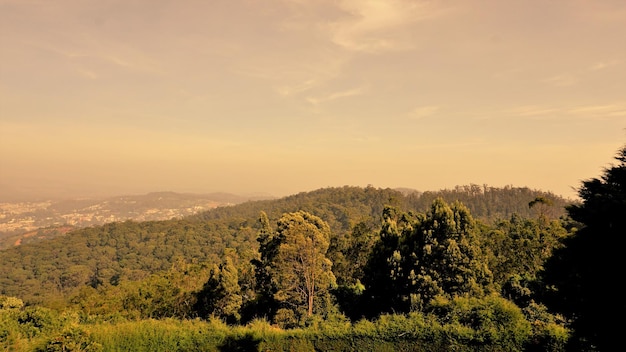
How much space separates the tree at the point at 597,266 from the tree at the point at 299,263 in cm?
1358

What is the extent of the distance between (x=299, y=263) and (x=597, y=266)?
15974 mm

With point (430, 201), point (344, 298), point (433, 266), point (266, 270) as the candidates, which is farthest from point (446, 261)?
point (430, 201)

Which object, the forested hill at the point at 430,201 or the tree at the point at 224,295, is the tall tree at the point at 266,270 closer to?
the tree at the point at 224,295

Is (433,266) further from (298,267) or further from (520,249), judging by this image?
(520,249)

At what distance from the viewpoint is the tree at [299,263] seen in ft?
71.5

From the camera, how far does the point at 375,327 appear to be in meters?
15.9

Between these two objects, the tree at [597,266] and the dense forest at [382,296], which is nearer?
the tree at [597,266]

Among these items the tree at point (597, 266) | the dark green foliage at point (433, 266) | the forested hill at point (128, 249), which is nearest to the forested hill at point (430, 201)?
the forested hill at point (128, 249)

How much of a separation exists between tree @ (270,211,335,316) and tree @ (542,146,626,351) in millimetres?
13576

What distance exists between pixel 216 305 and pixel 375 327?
14.8m

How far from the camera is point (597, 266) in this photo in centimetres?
924

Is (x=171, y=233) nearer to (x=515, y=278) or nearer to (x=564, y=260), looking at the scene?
(x=515, y=278)

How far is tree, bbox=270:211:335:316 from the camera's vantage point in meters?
21.8

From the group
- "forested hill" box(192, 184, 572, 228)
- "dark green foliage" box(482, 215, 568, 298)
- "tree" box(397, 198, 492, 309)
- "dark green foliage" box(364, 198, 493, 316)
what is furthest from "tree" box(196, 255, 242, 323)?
"forested hill" box(192, 184, 572, 228)
